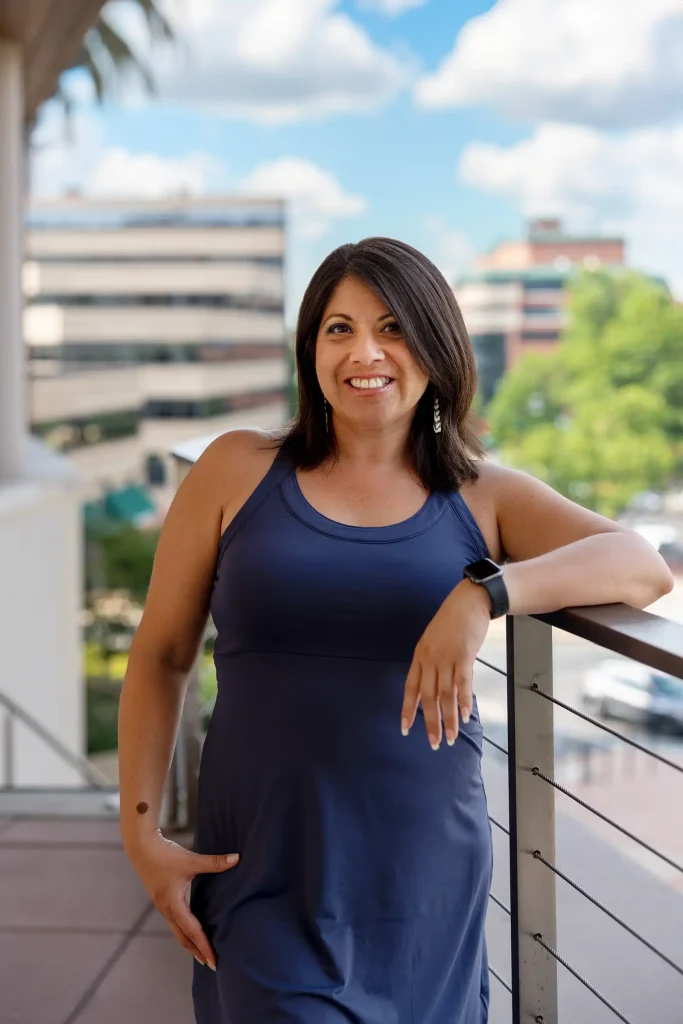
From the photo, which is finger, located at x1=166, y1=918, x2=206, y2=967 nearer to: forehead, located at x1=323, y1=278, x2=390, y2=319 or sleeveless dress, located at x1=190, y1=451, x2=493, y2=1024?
sleeveless dress, located at x1=190, y1=451, x2=493, y2=1024

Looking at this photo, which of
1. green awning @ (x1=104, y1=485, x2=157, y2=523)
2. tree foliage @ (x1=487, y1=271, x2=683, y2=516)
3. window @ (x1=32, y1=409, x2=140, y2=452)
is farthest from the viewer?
tree foliage @ (x1=487, y1=271, x2=683, y2=516)

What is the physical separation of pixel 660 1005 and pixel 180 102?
49791 mm

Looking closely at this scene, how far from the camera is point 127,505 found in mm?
29406

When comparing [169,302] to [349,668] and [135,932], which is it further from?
[349,668]

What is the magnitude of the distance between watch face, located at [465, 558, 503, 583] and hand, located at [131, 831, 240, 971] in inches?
16.7

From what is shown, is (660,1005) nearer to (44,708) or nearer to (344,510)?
(344,510)

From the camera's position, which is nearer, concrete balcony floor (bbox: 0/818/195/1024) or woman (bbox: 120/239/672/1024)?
woman (bbox: 120/239/672/1024)

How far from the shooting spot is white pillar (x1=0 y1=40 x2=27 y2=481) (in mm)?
7652

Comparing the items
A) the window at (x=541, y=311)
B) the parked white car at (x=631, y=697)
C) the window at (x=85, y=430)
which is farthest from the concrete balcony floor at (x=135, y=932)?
the window at (x=541, y=311)

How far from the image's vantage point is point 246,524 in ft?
4.51

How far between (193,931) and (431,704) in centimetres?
42

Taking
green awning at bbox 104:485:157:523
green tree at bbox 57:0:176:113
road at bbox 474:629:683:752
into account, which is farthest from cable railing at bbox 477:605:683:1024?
green awning at bbox 104:485:157:523

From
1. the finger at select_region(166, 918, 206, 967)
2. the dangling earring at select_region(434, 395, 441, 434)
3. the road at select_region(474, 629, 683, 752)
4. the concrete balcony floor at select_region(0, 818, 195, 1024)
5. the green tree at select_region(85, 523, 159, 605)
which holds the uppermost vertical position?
the dangling earring at select_region(434, 395, 441, 434)

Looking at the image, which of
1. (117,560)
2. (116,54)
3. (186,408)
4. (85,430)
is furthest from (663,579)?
(186,408)
